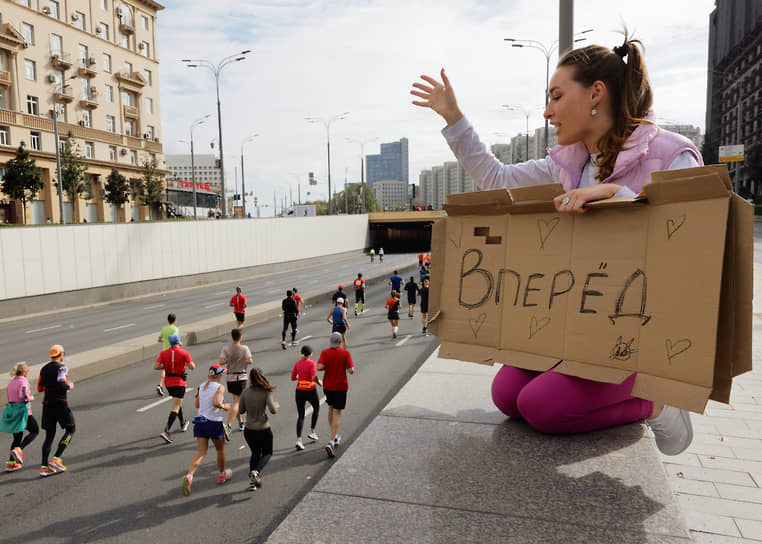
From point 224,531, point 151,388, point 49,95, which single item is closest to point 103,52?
point 49,95

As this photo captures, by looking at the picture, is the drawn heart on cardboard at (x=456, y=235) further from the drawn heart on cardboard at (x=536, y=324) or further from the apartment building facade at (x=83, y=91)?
the apartment building facade at (x=83, y=91)

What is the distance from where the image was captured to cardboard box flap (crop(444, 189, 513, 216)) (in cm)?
321

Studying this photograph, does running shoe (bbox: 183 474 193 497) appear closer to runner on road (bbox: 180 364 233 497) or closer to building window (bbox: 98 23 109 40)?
runner on road (bbox: 180 364 233 497)

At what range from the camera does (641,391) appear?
2.69 meters

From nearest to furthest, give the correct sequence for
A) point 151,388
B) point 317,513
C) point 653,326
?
point 653,326 < point 317,513 < point 151,388

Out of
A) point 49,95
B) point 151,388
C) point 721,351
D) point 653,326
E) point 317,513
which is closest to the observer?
point 721,351

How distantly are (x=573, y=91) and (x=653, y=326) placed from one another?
1.42 meters

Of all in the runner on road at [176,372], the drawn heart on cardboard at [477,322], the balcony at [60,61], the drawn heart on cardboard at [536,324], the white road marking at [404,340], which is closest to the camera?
the drawn heart on cardboard at [536,324]

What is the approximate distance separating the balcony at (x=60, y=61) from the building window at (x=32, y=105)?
158 inches

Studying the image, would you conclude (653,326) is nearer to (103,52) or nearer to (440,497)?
(440,497)

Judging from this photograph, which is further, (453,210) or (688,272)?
(453,210)

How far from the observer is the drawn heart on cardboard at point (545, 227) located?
9.98 ft

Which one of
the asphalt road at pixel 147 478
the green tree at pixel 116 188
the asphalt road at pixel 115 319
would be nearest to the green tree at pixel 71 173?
the green tree at pixel 116 188

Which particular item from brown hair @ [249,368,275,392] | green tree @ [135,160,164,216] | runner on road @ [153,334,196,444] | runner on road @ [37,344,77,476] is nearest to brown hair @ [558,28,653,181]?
brown hair @ [249,368,275,392]
